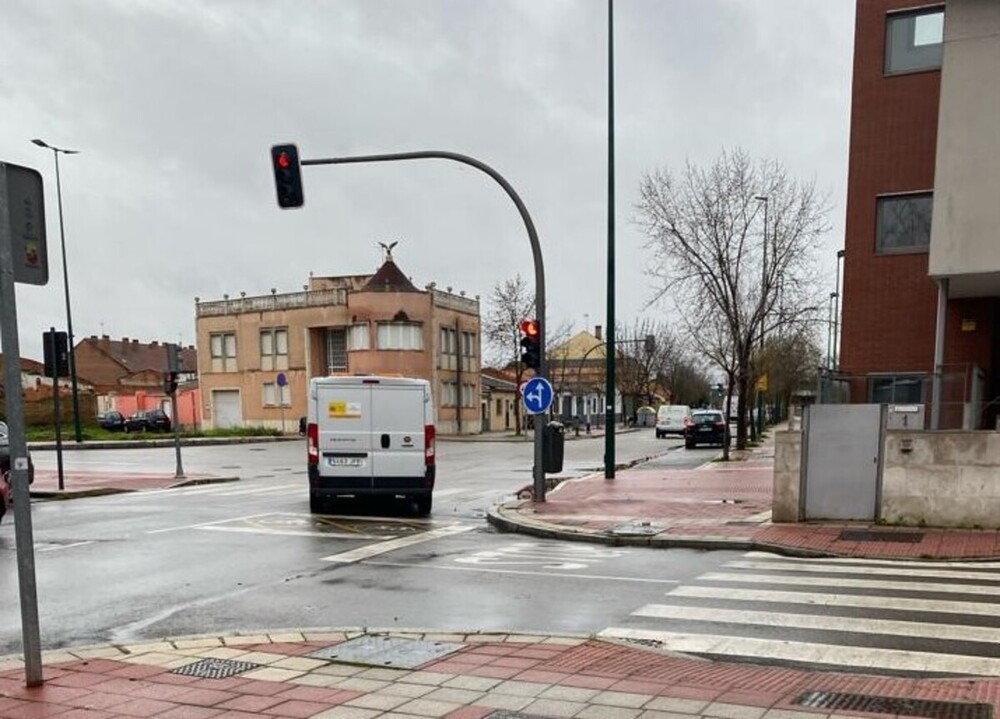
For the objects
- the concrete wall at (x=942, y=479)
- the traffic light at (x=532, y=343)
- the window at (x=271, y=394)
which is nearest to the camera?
the concrete wall at (x=942, y=479)

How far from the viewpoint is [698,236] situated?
2755 centimetres

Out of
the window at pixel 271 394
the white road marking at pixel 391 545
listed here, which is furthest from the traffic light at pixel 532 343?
A: the window at pixel 271 394

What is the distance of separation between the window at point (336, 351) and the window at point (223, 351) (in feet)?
25.0

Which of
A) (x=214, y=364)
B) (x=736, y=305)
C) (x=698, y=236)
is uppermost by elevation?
(x=698, y=236)

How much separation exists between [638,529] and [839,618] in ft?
16.7

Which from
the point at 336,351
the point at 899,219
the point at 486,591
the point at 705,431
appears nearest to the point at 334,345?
the point at 336,351

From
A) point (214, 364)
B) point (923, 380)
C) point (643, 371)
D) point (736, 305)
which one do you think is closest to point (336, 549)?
point (923, 380)

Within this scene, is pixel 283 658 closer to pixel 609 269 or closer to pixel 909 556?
pixel 909 556

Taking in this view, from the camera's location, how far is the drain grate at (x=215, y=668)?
512 centimetres

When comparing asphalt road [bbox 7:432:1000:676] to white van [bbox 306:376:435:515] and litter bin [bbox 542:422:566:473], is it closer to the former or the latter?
white van [bbox 306:376:435:515]

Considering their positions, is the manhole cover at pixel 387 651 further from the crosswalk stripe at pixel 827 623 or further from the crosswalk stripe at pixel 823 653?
the crosswalk stripe at pixel 827 623

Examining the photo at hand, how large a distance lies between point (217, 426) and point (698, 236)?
140ft

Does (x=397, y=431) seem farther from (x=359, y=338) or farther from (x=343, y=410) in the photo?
(x=359, y=338)

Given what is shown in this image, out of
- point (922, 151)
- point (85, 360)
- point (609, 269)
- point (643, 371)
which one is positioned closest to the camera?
point (922, 151)
